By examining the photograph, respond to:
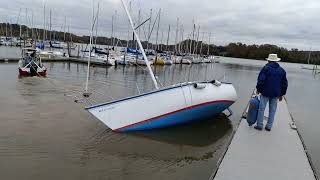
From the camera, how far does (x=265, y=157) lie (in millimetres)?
7855

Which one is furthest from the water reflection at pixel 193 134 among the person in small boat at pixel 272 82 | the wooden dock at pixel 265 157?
the person in small boat at pixel 272 82

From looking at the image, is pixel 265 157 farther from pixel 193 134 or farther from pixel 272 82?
pixel 193 134

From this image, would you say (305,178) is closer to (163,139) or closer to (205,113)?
(163,139)

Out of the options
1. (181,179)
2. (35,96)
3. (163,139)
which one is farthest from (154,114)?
(35,96)

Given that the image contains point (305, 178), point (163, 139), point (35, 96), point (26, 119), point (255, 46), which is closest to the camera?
point (305, 178)

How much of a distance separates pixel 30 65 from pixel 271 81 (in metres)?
20.4

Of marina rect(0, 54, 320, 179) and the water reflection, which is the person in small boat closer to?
marina rect(0, 54, 320, 179)

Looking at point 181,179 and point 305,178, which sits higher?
point 305,178

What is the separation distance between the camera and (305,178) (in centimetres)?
667

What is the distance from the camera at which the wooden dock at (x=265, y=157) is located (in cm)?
672

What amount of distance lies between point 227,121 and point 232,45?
18111 cm

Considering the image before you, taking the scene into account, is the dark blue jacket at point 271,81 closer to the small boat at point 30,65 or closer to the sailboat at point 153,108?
the sailboat at point 153,108

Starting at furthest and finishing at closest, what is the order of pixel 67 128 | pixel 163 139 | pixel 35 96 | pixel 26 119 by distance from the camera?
pixel 35 96 < pixel 26 119 < pixel 67 128 < pixel 163 139

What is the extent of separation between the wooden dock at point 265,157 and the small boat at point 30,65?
19.1m
